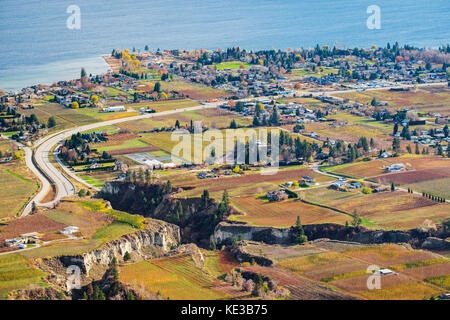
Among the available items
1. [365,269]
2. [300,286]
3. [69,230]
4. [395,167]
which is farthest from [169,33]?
[300,286]

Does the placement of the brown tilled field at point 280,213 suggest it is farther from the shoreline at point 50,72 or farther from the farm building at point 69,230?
the shoreline at point 50,72

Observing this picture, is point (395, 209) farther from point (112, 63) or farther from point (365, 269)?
point (112, 63)

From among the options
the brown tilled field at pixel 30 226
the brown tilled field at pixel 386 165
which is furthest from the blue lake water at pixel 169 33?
the brown tilled field at pixel 386 165

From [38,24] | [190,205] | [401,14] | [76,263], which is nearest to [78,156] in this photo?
[190,205]

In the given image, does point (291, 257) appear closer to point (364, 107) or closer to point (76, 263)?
point (76, 263)

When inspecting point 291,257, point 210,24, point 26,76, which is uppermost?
point 210,24

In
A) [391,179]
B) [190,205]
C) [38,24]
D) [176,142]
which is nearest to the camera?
[190,205]
